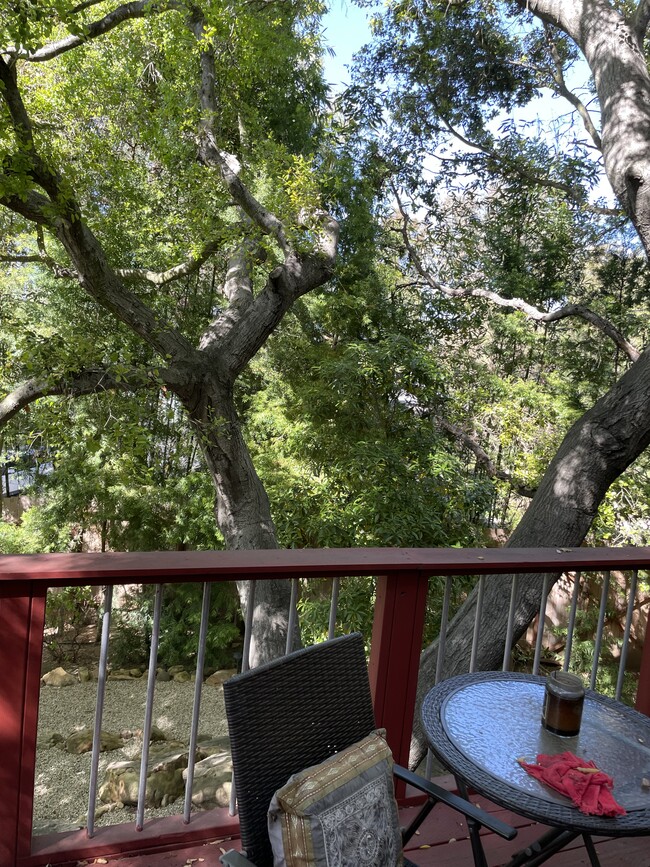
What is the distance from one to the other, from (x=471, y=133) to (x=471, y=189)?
2.72ft

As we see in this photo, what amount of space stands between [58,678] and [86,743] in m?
2.07

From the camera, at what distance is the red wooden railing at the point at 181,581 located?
1688 millimetres

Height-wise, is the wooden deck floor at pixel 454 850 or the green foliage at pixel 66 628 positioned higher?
the wooden deck floor at pixel 454 850

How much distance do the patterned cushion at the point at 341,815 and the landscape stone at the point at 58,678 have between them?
9.07 m

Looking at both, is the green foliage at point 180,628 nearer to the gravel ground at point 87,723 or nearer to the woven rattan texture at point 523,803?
the gravel ground at point 87,723

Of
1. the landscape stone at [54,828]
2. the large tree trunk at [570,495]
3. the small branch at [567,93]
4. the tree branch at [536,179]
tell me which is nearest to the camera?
the landscape stone at [54,828]

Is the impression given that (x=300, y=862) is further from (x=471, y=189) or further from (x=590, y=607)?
(x=471, y=189)

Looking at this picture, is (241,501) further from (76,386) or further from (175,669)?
(175,669)

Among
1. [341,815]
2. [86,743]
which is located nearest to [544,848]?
[341,815]

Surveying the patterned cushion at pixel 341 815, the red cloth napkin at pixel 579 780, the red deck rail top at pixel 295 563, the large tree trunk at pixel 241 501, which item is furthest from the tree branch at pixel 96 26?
the red cloth napkin at pixel 579 780

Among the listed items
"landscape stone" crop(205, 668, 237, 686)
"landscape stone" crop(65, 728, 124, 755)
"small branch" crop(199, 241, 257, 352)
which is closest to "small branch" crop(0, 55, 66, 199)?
"small branch" crop(199, 241, 257, 352)

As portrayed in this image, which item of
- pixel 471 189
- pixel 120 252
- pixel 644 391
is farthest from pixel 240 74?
pixel 644 391

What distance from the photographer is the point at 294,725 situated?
4.87ft

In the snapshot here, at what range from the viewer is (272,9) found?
27.6 feet
